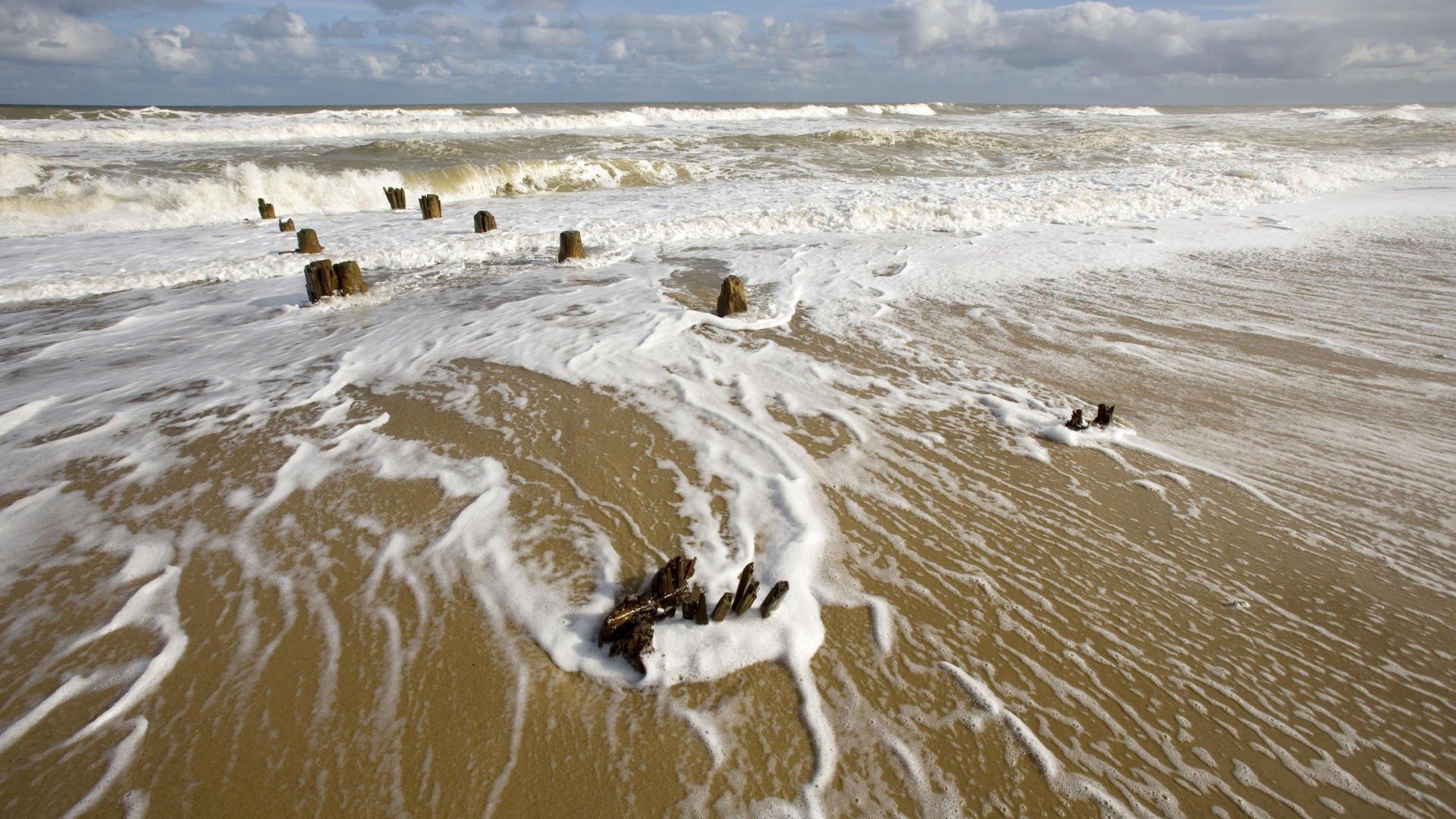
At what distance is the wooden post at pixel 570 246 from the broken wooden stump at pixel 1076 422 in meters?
5.91

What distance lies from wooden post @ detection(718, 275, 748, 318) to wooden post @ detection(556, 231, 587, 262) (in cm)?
297

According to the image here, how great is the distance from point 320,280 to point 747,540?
5.52 m

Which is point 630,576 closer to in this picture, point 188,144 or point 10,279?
point 10,279

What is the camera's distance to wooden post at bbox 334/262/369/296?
6.34m

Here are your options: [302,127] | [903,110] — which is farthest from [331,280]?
[903,110]

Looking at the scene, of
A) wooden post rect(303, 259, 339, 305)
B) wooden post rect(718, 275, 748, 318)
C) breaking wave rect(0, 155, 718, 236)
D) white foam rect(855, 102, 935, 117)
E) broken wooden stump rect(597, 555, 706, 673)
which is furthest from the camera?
white foam rect(855, 102, 935, 117)

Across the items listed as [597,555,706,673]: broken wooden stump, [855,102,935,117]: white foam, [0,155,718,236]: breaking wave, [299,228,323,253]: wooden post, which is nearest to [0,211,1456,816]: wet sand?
[597,555,706,673]: broken wooden stump

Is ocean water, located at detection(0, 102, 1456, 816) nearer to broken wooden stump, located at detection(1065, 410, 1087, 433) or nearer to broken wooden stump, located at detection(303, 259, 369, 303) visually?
broken wooden stump, located at detection(1065, 410, 1087, 433)

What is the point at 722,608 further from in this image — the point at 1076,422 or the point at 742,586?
the point at 1076,422

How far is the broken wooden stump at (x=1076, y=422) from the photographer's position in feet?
11.3

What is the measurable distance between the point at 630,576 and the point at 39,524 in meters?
2.67

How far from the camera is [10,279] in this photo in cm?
733

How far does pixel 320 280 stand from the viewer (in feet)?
20.3

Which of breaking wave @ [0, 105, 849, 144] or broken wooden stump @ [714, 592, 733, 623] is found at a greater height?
breaking wave @ [0, 105, 849, 144]
